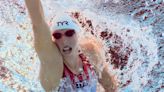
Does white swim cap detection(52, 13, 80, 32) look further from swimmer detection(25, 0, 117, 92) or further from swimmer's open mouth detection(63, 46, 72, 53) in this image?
swimmer's open mouth detection(63, 46, 72, 53)

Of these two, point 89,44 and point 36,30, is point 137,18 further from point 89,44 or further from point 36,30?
point 36,30

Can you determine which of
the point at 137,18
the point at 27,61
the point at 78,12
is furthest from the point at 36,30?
the point at 137,18

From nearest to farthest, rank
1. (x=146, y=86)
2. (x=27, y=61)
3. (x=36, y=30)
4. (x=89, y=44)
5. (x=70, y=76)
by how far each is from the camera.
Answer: (x=36, y=30), (x=70, y=76), (x=89, y=44), (x=27, y=61), (x=146, y=86)

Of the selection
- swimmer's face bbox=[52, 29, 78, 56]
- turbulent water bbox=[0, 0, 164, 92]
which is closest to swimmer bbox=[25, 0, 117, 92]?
swimmer's face bbox=[52, 29, 78, 56]

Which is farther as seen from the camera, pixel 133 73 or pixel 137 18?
pixel 137 18

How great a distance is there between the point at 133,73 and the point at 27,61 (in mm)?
1005

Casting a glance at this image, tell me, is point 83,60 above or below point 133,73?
above

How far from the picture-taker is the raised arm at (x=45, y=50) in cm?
229

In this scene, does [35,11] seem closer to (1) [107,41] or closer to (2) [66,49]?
(2) [66,49]

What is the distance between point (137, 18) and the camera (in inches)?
203

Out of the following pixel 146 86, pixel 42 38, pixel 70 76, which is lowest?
pixel 146 86

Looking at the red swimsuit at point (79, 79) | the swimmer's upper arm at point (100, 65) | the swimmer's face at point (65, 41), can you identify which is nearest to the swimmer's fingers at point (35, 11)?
the swimmer's face at point (65, 41)

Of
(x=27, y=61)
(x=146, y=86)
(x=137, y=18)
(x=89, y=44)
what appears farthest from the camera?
(x=137, y=18)

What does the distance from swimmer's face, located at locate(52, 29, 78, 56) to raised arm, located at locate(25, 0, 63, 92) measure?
36 millimetres
